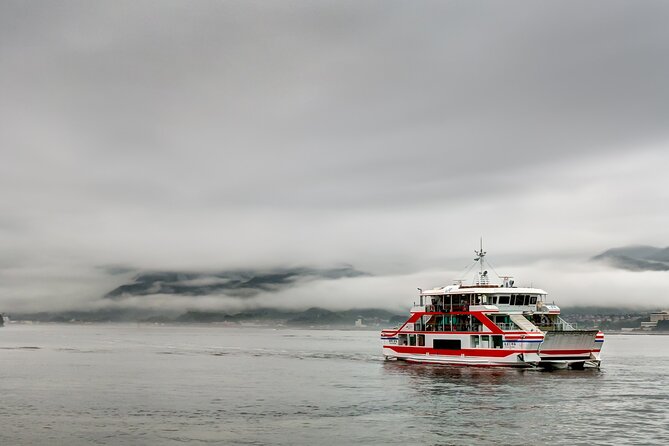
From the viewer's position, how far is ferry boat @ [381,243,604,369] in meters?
100

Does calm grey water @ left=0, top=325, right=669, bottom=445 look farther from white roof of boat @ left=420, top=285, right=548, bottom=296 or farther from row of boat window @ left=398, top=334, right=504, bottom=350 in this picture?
white roof of boat @ left=420, top=285, right=548, bottom=296

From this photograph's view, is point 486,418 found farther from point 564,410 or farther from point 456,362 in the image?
point 456,362

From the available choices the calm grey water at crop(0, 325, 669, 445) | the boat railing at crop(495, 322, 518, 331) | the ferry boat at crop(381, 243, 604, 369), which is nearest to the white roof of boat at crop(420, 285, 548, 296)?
the ferry boat at crop(381, 243, 604, 369)

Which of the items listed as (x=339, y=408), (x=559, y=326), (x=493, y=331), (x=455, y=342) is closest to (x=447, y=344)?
(x=455, y=342)

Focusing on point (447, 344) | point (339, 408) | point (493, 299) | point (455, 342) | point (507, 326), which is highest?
point (493, 299)

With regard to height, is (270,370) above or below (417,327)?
below

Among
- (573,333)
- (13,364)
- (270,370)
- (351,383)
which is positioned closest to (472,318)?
(573,333)

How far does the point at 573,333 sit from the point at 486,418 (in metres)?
45.2

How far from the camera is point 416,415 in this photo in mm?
61812

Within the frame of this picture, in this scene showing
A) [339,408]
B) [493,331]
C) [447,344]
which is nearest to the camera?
[339,408]

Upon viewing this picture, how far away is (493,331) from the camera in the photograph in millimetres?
102562

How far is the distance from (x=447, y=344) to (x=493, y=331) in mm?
8729

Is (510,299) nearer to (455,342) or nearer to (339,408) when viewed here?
(455,342)

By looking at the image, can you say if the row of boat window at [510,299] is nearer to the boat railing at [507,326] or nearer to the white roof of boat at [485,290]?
the white roof of boat at [485,290]
